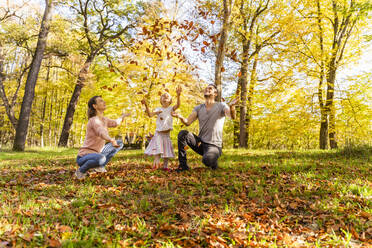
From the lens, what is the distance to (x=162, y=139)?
5547 mm

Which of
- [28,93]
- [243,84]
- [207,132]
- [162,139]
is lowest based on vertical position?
[162,139]

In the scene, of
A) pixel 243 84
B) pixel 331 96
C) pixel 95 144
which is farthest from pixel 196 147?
pixel 331 96

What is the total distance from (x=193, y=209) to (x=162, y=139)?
9.17 feet

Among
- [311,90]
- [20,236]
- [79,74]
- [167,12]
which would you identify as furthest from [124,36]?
[20,236]

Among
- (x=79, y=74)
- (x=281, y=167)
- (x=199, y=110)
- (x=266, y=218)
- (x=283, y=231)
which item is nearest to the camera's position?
(x=283, y=231)

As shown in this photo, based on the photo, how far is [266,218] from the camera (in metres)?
2.69

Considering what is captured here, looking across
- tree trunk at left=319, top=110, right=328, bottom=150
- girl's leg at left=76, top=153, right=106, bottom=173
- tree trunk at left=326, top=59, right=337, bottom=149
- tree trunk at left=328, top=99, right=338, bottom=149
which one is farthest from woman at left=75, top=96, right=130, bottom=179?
tree trunk at left=328, top=99, right=338, bottom=149

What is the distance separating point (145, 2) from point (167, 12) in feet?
12.1

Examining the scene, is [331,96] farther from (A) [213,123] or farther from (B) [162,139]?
(B) [162,139]

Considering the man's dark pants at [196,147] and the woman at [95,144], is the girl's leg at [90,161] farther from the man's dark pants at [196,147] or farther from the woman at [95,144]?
the man's dark pants at [196,147]

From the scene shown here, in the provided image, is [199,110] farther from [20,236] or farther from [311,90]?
[311,90]

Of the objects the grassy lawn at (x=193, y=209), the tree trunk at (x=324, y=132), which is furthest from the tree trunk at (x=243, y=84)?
the grassy lawn at (x=193, y=209)

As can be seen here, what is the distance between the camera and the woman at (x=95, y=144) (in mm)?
4359

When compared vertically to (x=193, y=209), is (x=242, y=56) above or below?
above
